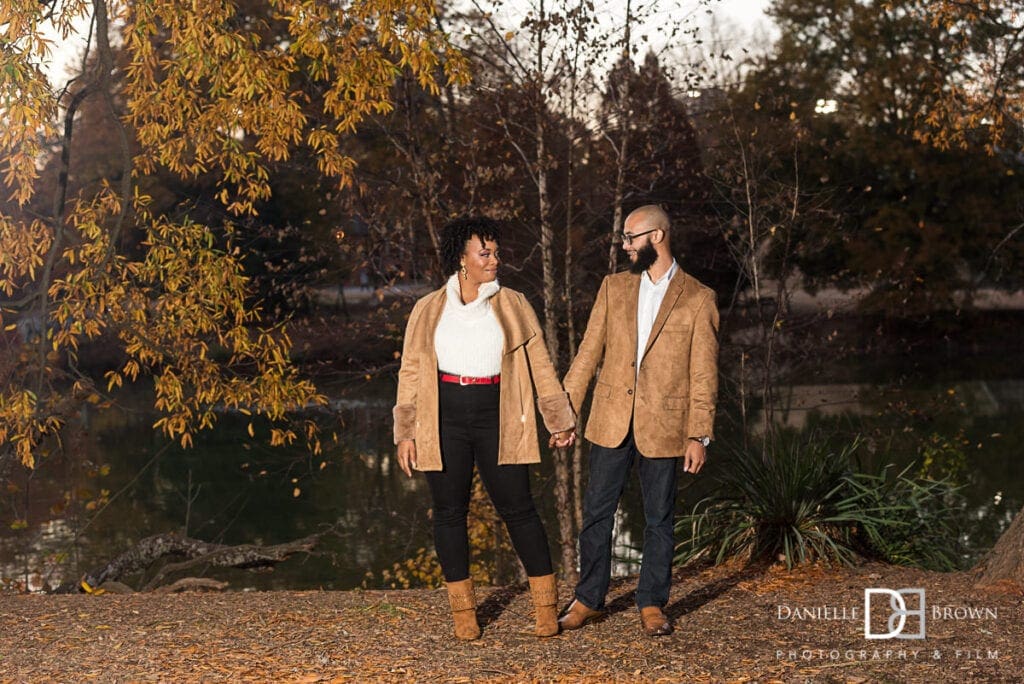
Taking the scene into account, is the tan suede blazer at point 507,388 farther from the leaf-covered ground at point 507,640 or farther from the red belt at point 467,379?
the leaf-covered ground at point 507,640

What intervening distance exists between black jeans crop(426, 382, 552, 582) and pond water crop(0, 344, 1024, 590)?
24.7 feet

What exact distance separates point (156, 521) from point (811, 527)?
564 inches

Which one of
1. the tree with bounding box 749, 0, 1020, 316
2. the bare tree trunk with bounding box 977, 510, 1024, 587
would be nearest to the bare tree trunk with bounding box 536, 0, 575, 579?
the bare tree trunk with bounding box 977, 510, 1024, 587

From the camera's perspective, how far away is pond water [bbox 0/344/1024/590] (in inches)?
587

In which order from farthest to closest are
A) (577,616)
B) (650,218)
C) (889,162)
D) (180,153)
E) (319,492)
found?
(889,162)
(319,492)
(180,153)
(577,616)
(650,218)

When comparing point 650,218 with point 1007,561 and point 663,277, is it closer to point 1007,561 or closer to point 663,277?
point 663,277

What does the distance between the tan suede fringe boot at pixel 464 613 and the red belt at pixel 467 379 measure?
37.8 inches

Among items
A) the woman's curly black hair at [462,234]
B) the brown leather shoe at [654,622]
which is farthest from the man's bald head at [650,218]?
the brown leather shoe at [654,622]

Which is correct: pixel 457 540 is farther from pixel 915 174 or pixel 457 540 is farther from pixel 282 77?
pixel 915 174

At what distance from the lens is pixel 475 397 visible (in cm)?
552

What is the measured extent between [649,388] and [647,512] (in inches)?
23.7

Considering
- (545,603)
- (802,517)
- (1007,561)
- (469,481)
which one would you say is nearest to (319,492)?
(802,517)

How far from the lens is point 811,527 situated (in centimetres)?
778

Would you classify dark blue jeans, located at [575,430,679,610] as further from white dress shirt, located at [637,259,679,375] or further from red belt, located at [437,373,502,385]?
red belt, located at [437,373,502,385]
